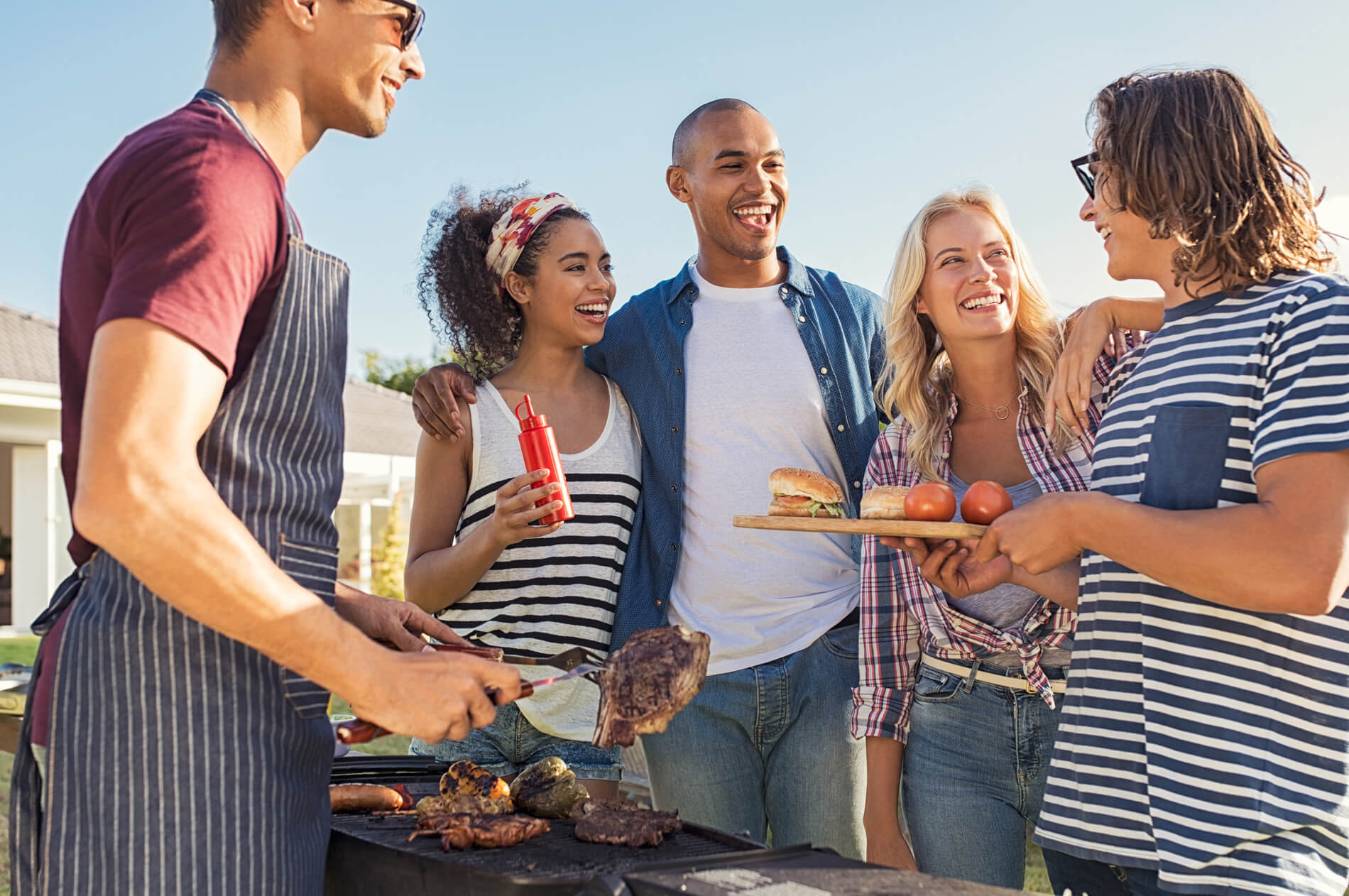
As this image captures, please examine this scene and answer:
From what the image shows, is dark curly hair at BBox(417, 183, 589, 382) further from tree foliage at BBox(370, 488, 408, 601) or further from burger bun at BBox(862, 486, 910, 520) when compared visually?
tree foliage at BBox(370, 488, 408, 601)

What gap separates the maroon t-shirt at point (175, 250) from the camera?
165 centimetres

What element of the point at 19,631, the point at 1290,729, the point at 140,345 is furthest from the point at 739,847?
the point at 19,631

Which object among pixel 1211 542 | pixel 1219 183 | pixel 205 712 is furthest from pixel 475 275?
pixel 1211 542

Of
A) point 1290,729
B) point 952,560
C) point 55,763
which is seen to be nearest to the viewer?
point 55,763

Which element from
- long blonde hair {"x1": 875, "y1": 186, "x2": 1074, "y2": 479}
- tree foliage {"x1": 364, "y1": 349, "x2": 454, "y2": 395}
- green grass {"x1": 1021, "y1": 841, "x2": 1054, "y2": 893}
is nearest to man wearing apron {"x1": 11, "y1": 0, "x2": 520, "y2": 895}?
long blonde hair {"x1": 875, "y1": 186, "x2": 1074, "y2": 479}

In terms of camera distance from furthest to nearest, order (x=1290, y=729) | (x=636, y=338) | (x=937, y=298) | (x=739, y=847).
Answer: (x=636, y=338) → (x=937, y=298) → (x=739, y=847) → (x=1290, y=729)

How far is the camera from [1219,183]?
2.24 metres

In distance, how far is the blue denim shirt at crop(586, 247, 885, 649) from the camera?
3.58 m

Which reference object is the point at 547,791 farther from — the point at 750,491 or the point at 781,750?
the point at 750,491

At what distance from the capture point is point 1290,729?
6.72 ft

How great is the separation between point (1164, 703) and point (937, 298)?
5.29 ft

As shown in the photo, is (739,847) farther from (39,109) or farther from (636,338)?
(39,109)

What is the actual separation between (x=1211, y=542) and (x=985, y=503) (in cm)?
76

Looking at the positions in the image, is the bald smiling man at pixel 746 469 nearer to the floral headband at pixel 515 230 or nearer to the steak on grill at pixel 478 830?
the floral headband at pixel 515 230
